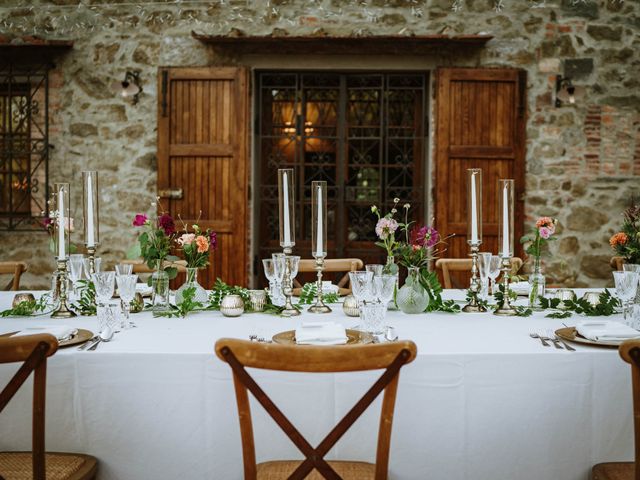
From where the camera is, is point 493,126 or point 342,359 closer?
point 342,359

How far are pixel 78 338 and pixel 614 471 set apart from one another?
4.85 ft

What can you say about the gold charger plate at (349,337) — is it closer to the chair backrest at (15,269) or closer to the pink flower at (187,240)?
the pink flower at (187,240)

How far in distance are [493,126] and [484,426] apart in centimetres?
375

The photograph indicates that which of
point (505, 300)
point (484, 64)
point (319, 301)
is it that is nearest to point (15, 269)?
point (319, 301)

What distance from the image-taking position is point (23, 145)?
5.18 m

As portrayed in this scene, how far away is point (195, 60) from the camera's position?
16.6 feet

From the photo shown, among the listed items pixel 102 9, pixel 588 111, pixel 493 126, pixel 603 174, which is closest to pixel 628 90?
pixel 588 111

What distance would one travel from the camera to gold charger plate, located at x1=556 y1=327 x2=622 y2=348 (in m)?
1.78

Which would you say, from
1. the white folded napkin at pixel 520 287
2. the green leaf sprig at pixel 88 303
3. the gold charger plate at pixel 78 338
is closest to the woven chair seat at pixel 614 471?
the white folded napkin at pixel 520 287

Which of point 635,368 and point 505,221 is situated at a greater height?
point 505,221

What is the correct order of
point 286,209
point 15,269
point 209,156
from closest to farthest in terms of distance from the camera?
point 286,209 → point 15,269 → point 209,156

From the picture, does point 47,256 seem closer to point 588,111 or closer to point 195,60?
point 195,60

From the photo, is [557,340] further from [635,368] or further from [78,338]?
[78,338]

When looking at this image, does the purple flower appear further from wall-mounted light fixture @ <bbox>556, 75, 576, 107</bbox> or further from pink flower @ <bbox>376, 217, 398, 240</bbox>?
wall-mounted light fixture @ <bbox>556, 75, 576, 107</bbox>
